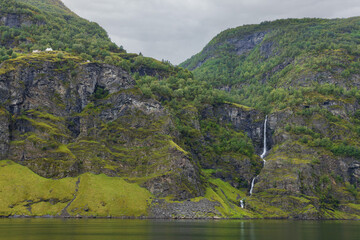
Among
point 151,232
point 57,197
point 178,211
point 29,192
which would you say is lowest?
point 178,211

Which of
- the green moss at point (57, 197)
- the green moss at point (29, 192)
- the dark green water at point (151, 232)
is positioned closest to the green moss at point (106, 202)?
the green moss at point (57, 197)

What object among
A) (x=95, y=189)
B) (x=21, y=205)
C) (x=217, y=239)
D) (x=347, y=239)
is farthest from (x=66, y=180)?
(x=347, y=239)

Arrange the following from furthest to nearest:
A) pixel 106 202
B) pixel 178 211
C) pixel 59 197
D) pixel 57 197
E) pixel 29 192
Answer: pixel 178 211
pixel 106 202
pixel 59 197
pixel 57 197
pixel 29 192

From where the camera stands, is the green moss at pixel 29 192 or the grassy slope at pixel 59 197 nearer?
the green moss at pixel 29 192

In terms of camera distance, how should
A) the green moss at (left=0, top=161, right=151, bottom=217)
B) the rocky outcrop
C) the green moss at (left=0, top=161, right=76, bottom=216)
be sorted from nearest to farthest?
1. the green moss at (left=0, top=161, right=76, bottom=216)
2. the green moss at (left=0, top=161, right=151, bottom=217)
3. the rocky outcrop

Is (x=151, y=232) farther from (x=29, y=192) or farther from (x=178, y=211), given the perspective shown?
(x=29, y=192)

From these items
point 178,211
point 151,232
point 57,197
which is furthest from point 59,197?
point 151,232

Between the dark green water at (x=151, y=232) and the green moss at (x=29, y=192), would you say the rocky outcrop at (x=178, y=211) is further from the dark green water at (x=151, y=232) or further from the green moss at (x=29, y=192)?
the dark green water at (x=151, y=232)

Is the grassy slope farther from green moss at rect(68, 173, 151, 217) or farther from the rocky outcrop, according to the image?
the rocky outcrop

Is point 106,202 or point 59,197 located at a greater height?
point 59,197

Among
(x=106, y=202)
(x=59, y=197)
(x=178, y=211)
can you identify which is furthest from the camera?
(x=178, y=211)

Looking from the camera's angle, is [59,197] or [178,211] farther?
[178,211]

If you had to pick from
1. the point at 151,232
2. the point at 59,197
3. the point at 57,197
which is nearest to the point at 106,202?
the point at 59,197

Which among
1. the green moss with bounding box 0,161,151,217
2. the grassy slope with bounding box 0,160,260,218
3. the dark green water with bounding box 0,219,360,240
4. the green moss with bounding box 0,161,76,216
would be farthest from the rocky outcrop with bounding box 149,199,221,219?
the dark green water with bounding box 0,219,360,240
